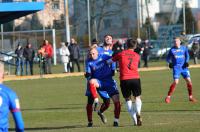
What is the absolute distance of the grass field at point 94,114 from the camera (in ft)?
46.0

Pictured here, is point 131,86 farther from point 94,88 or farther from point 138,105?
point 94,88

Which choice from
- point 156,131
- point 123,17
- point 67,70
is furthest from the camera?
point 123,17

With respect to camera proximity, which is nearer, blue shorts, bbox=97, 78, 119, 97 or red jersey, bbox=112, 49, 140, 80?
red jersey, bbox=112, 49, 140, 80

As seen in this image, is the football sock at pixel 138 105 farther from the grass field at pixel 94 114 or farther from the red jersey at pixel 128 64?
the red jersey at pixel 128 64

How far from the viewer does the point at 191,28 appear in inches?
2594

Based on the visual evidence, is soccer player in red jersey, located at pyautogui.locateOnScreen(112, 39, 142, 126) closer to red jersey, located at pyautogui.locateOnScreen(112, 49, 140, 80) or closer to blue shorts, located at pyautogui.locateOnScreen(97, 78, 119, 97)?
red jersey, located at pyautogui.locateOnScreen(112, 49, 140, 80)

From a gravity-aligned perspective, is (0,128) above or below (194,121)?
above

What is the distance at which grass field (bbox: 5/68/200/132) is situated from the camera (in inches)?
552

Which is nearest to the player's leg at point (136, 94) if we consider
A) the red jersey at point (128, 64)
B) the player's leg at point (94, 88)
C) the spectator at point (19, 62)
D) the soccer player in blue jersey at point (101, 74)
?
the red jersey at point (128, 64)

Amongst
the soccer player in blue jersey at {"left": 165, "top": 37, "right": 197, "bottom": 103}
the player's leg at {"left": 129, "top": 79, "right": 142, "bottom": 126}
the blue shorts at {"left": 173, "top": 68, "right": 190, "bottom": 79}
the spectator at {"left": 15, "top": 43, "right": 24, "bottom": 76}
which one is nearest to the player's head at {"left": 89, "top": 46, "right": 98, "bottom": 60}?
the player's leg at {"left": 129, "top": 79, "right": 142, "bottom": 126}

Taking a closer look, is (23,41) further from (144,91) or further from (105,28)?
(105,28)

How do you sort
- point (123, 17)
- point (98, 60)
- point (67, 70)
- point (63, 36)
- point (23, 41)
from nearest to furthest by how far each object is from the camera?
point (98, 60) → point (67, 70) → point (23, 41) → point (63, 36) → point (123, 17)

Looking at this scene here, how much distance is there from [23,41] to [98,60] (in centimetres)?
3453

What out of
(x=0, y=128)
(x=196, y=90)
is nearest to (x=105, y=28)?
(x=196, y=90)
